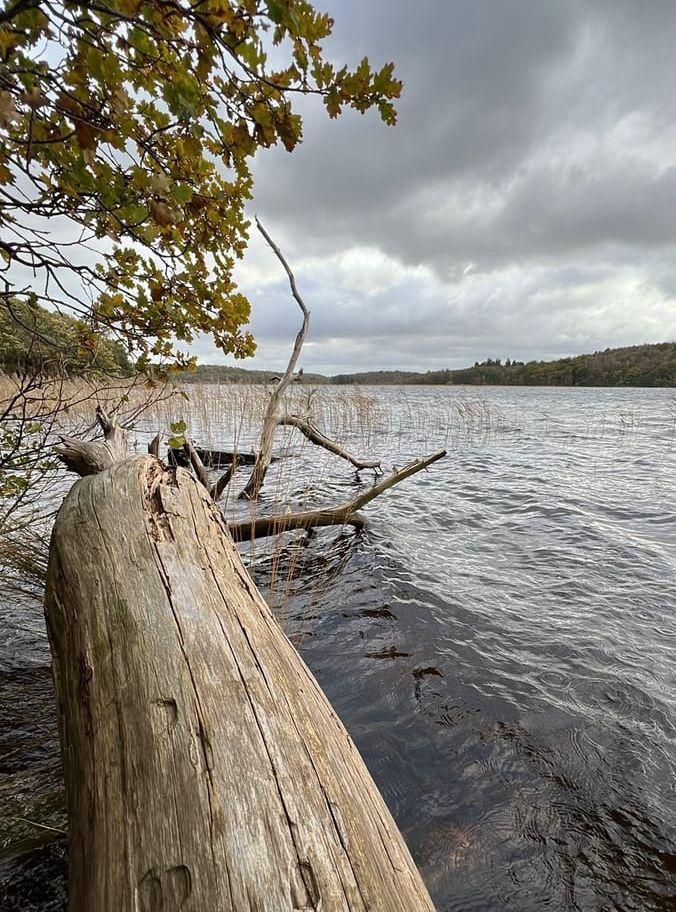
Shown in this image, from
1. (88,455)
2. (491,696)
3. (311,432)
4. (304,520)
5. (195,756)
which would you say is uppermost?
(88,455)

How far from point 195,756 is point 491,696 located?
2.57 metres

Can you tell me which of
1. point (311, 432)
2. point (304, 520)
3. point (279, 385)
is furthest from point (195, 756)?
point (311, 432)

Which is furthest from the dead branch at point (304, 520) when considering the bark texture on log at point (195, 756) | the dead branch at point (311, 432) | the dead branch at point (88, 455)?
the bark texture on log at point (195, 756)

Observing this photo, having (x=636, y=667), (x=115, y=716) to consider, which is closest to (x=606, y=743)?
(x=636, y=667)

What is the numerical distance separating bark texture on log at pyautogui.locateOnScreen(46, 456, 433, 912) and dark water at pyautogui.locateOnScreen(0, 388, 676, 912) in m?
1.09

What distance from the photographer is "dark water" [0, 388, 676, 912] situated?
6.22ft

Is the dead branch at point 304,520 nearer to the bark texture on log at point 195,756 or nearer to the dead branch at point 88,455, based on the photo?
the dead branch at point 88,455

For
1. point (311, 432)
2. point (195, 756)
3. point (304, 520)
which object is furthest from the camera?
point (311, 432)

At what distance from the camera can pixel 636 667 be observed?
331 centimetres

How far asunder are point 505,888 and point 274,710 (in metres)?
1.60

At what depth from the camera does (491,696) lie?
9.75 feet

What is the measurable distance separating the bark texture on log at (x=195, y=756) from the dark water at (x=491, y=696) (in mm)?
1091

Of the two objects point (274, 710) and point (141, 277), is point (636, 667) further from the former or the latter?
point (141, 277)

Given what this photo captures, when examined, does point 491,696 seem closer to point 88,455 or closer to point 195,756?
point 195,756
